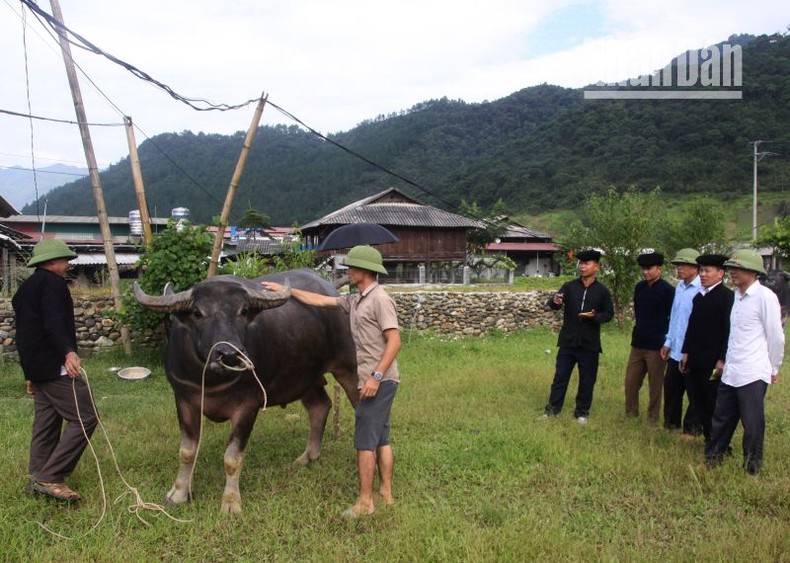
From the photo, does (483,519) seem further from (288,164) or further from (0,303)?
(288,164)

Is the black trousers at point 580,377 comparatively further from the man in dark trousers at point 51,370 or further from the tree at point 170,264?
the tree at point 170,264

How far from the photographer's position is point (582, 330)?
6.32 m

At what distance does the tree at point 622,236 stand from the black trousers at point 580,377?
924 centimetres

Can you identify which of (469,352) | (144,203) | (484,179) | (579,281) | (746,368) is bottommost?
(469,352)

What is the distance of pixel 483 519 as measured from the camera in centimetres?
397

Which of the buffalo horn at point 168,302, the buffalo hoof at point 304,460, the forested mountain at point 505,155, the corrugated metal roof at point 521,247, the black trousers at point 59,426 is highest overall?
the forested mountain at point 505,155

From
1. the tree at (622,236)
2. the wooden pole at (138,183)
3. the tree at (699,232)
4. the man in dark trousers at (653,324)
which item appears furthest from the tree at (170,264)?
the tree at (699,232)

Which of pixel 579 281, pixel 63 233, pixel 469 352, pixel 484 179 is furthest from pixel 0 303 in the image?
pixel 484 179

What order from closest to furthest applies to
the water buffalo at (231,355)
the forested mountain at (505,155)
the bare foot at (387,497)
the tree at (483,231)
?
the water buffalo at (231,355) < the bare foot at (387,497) < the tree at (483,231) < the forested mountain at (505,155)

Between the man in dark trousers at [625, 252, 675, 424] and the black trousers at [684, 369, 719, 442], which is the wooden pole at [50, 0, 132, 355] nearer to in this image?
the man in dark trousers at [625, 252, 675, 424]

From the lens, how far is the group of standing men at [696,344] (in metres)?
4.51

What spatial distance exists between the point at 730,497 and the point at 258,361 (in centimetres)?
356

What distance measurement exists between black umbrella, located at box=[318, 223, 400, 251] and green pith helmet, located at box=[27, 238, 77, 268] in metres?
4.63

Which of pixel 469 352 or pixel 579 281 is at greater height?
pixel 579 281
